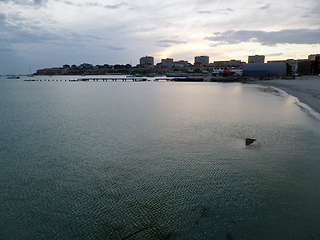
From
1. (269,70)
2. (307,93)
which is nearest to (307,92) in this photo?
(307,93)

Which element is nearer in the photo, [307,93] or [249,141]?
[249,141]

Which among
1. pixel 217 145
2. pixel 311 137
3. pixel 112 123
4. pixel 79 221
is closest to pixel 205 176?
pixel 217 145

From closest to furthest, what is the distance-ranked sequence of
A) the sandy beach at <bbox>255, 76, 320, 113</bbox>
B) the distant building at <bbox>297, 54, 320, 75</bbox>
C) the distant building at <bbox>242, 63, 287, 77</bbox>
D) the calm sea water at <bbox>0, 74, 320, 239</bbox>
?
the calm sea water at <bbox>0, 74, 320, 239</bbox>, the sandy beach at <bbox>255, 76, 320, 113</bbox>, the distant building at <bbox>242, 63, 287, 77</bbox>, the distant building at <bbox>297, 54, 320, 75</bbox>

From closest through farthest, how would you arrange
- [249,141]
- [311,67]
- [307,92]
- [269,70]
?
[249,141] → [307,92] → [269,70] → [311,67]

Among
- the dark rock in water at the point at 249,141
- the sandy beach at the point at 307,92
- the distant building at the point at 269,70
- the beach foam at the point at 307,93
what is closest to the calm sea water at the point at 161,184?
the dark rock in water at the point at 249,141

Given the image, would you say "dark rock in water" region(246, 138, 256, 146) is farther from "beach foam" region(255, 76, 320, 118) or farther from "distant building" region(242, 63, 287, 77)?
"distant building" region(242, 63, 287, 77)

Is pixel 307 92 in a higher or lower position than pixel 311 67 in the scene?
lower

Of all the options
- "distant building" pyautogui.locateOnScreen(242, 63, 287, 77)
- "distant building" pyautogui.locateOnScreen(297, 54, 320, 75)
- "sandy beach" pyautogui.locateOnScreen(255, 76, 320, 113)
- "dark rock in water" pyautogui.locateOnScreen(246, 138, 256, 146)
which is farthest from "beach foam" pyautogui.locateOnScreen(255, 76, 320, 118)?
"distant building" pyautogui.locateOnScreen(297, 54, 320, 75)

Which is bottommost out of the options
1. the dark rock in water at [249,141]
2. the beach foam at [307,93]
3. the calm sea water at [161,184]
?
the calm sea water at [161,184]

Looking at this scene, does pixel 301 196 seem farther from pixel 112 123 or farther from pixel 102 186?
pixel 112 123

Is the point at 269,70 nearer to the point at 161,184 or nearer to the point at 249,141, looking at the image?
the point at 249,141

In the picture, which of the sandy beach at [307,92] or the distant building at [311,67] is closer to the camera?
the sandy beach at [307,92]

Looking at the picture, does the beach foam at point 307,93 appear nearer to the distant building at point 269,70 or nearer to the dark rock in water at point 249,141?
the dark rock in water at point 249,141

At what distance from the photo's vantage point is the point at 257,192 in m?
5.92
